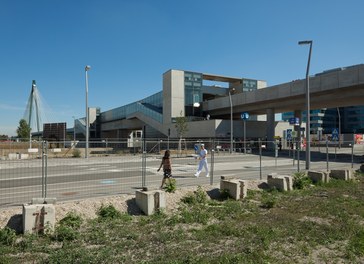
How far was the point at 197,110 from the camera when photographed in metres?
63.2

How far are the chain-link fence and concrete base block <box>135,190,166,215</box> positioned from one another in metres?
2.46

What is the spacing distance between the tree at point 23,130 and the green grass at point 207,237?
60.4 meters

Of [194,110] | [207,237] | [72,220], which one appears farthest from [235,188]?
[194,110]

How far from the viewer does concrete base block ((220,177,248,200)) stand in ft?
34.0

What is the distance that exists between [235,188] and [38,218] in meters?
5.84

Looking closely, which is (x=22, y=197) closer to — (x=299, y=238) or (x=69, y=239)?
(x=69, y=239)

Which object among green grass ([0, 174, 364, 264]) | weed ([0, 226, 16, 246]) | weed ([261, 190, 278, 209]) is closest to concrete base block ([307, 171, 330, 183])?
weed ([261, 190, 278, 209])

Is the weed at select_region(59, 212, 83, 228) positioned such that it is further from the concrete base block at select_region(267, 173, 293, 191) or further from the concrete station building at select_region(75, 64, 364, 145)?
the concrete station building at select_region(75, 64, 364, 145)

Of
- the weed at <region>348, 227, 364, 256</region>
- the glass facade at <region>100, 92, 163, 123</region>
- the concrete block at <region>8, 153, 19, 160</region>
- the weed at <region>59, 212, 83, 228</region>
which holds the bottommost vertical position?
the weed at <region>348, 227, 364, 256</region>

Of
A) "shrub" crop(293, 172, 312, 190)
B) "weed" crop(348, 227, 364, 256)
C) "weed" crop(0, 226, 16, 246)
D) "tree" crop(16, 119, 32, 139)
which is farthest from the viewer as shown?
"tree" crop(16, 119, 32, 139)

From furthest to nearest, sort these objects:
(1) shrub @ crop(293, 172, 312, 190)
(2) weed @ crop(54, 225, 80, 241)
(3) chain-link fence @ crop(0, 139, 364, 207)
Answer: (1) shrub @ crop(293, 172, 312, 190) < (3) chain-link fence @ crop(0, 139, 364, 207) < (2) weed @ crop(54, 225, 80, 241)

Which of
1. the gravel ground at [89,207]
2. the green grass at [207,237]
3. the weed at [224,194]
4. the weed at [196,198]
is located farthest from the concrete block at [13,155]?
the weed at [224,194]

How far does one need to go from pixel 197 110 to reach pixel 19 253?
5811 centimetres

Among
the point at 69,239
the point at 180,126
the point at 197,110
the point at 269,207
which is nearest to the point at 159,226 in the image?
the point at 69,239
